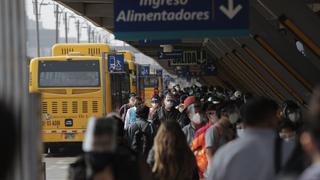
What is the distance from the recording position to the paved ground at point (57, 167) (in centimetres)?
2066

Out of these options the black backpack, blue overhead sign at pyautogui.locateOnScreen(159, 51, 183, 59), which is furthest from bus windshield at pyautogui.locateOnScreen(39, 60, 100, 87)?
blue overhead sign at pyautogui.locateOnScreen(159, 51, 183, 59)

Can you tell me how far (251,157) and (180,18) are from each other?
7020 mm

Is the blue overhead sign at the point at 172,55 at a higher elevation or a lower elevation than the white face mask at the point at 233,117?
higher

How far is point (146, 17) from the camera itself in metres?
13.4

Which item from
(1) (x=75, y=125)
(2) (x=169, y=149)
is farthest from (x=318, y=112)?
(1) (x=75, y=125)

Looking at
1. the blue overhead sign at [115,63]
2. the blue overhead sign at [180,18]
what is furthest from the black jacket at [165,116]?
the blue overhead sign at [115,63]

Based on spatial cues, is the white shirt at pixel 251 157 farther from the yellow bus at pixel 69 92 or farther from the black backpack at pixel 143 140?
the yellow bus at pixel 69 92

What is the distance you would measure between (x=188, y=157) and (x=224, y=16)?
182 inches

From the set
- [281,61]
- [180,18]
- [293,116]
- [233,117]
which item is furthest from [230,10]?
[281,61]

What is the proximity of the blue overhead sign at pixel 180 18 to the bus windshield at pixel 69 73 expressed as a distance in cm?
1291

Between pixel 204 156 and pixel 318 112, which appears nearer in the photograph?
pixel 318 112

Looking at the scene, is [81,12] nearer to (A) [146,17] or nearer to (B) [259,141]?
(A) [146,17]

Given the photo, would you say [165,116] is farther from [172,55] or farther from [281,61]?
[172,55]

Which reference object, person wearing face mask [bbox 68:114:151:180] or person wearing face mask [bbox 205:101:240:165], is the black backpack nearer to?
person wearing face mask [bbox 205:101:240:165]
